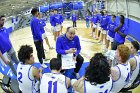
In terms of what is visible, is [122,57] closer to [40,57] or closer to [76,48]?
[76,48]

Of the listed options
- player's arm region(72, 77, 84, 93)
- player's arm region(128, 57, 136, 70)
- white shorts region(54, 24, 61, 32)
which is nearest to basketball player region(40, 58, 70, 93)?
player's arm region(72, 77, 84, 93)

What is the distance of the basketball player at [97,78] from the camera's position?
3207mm

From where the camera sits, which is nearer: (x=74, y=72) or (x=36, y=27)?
(x=74, y=72)

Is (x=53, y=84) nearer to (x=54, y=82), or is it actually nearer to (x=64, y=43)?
(x=54, y=82)

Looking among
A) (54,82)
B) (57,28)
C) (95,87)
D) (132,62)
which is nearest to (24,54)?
(54,82)

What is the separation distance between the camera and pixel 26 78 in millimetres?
3994

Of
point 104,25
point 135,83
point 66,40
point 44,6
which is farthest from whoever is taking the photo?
point 44,6

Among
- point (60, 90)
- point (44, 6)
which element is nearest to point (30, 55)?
point (60, 90)

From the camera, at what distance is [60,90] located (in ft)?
11.5

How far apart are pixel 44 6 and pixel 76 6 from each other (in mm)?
3281

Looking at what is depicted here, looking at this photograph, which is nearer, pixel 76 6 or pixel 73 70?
pixel 73 70

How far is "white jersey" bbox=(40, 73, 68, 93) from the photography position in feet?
11.4

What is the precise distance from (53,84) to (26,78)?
69 cm

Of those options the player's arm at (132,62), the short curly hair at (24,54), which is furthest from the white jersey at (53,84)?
the player's arm at (132,62)
